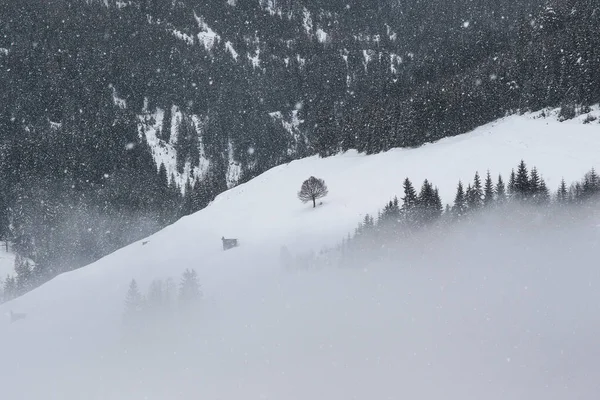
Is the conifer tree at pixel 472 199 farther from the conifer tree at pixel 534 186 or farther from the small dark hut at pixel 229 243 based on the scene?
the small dark hut at pixel 229 243

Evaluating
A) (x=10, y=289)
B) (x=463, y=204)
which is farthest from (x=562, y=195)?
(x=10, y=289)

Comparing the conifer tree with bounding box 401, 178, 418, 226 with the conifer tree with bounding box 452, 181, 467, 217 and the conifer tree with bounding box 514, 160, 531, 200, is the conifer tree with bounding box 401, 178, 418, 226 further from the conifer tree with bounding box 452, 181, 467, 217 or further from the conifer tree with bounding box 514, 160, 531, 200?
the conifer tree with bounding box 514, 160, 531, 200

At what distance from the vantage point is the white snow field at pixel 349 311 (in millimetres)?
31062

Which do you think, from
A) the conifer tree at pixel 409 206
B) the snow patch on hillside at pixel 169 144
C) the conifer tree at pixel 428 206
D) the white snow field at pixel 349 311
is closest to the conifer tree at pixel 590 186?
the white snow field at pixel 349 311

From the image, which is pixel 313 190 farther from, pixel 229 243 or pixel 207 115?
pixel 207 115

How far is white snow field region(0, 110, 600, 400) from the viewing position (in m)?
31.1

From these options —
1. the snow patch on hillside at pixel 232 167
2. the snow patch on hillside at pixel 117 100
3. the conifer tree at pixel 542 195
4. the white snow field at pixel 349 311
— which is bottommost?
the white snow field at pixel 349 311

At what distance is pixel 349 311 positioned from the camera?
41.2m

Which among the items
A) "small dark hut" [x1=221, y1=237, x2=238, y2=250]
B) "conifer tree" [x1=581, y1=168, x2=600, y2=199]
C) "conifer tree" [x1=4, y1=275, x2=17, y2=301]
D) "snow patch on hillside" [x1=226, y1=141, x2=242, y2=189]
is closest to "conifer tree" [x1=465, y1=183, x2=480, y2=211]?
"conifer tree" [x1=581, y1=168, x2=600, y2=199]

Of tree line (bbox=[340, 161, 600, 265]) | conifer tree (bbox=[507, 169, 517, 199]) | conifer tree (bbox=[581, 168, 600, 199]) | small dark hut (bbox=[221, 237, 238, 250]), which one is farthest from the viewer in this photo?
small dark hut (bbox=[221, 237, 238, 250])

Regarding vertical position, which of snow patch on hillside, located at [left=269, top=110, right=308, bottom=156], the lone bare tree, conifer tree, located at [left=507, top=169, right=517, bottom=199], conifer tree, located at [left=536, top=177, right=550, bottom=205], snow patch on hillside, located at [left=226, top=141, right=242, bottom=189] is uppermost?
snow patch on hillside, located at [left=269, top=110, right=308, bottom=156]

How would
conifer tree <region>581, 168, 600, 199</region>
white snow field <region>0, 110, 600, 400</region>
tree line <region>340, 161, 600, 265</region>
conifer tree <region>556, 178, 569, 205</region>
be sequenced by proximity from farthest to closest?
tree line <region>340, 161, 600, 265</region>
conifer tree <region>556, 178, 569, 205</region>
conifer tree <region>581, 168, 600, 199</region>
white snow field <region>0, 110, 600, 400</region>

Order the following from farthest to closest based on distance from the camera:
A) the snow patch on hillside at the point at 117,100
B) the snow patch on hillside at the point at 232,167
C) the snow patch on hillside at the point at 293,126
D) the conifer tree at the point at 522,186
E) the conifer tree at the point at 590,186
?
the snow patch on hillside at the point at 117,100
the snow patch on hillside at the point at 293,126
the snow patch on hillside at the point at 232,167
the conifer tree at the point at 522,186
the conifer tree at the point at 590,186

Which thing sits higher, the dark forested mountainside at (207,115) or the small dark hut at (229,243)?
the dark forested mountainside at (207,115)
